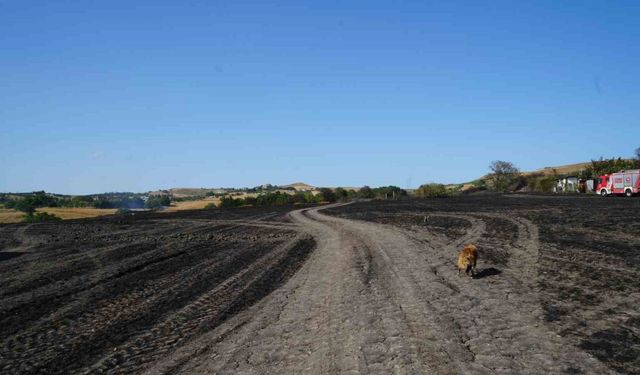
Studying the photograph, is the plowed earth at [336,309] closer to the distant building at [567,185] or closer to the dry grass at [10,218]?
the dry grass at [10,218]

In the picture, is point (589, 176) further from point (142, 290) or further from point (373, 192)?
point (142, 290)

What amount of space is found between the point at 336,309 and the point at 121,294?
624 centimetres

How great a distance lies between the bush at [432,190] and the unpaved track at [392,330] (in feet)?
262

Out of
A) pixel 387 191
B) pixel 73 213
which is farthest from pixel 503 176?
pixel 73 213

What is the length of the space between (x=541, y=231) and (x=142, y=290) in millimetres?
17863

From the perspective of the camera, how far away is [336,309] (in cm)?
1064

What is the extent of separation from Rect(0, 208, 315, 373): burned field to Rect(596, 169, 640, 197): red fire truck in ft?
134

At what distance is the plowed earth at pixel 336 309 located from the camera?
297 inches

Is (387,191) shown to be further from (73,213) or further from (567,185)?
(73,213)

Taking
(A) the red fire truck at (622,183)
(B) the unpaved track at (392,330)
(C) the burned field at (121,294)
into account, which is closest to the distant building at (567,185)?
(A) the red fire truck at (622,183)

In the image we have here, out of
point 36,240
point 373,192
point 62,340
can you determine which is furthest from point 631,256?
point 373,192

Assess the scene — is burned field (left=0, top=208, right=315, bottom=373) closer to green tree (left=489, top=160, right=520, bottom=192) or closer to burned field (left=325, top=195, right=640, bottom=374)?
burned field (left=325, top=195, right=640, bottom=374)

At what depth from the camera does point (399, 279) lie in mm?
13477

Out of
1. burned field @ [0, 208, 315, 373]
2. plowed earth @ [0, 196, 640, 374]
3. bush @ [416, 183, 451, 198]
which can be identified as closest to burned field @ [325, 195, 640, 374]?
plowed earth @ [0, 196, 640, 374]
